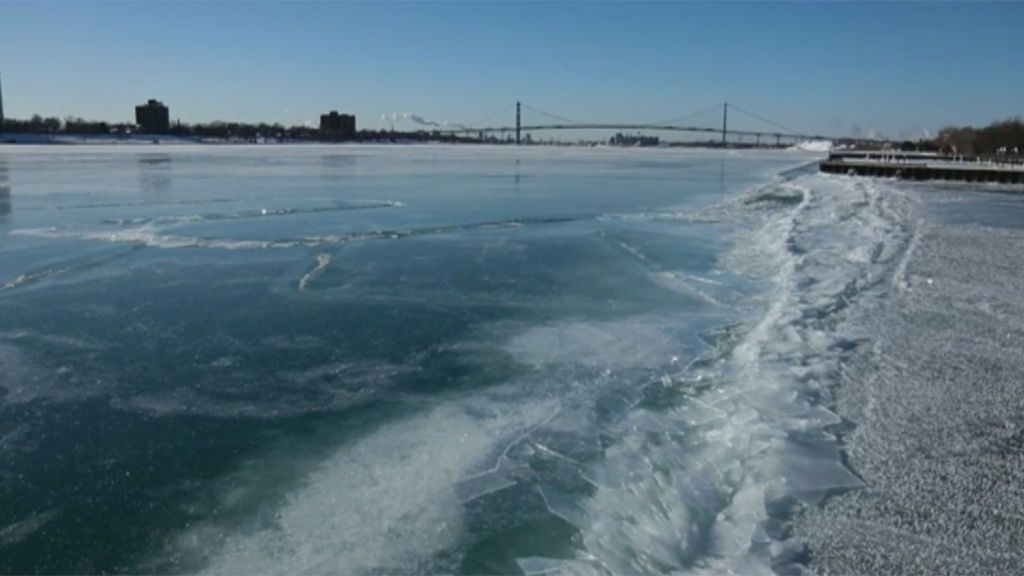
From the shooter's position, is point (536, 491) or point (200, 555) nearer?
point (200, 555)

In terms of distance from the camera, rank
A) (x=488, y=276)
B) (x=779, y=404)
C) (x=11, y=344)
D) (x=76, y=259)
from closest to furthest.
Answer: (x=779, y=404)
(x=11, y=344)
(x=488, y=276)
(x=76, y=259)

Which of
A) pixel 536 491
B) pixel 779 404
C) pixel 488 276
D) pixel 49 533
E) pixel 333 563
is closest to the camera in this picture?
pixel 333 563

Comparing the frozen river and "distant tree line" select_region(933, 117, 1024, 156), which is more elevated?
"distant tree line" select_region(933, 117, 1024, 156)

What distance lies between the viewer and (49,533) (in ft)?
8.76

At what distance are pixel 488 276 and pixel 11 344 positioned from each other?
3768 millimetres

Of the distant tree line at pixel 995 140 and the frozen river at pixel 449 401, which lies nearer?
the frozen river at pixel 449 401

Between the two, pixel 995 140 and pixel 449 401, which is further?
pixel 995 140

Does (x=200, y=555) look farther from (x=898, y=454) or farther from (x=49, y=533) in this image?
(x=898, y=454)

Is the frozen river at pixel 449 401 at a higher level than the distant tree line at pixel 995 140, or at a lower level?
lower

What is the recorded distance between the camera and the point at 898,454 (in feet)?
10.4

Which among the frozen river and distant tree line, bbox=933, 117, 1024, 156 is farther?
distant tree line, bbox=933, 117, 1024, 156

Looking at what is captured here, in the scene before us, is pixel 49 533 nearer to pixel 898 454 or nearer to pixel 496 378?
pixel 496 378

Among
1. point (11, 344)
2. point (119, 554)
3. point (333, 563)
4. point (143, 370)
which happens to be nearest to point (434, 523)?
point (333, 563)

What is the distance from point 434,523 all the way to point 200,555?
0.78 m
